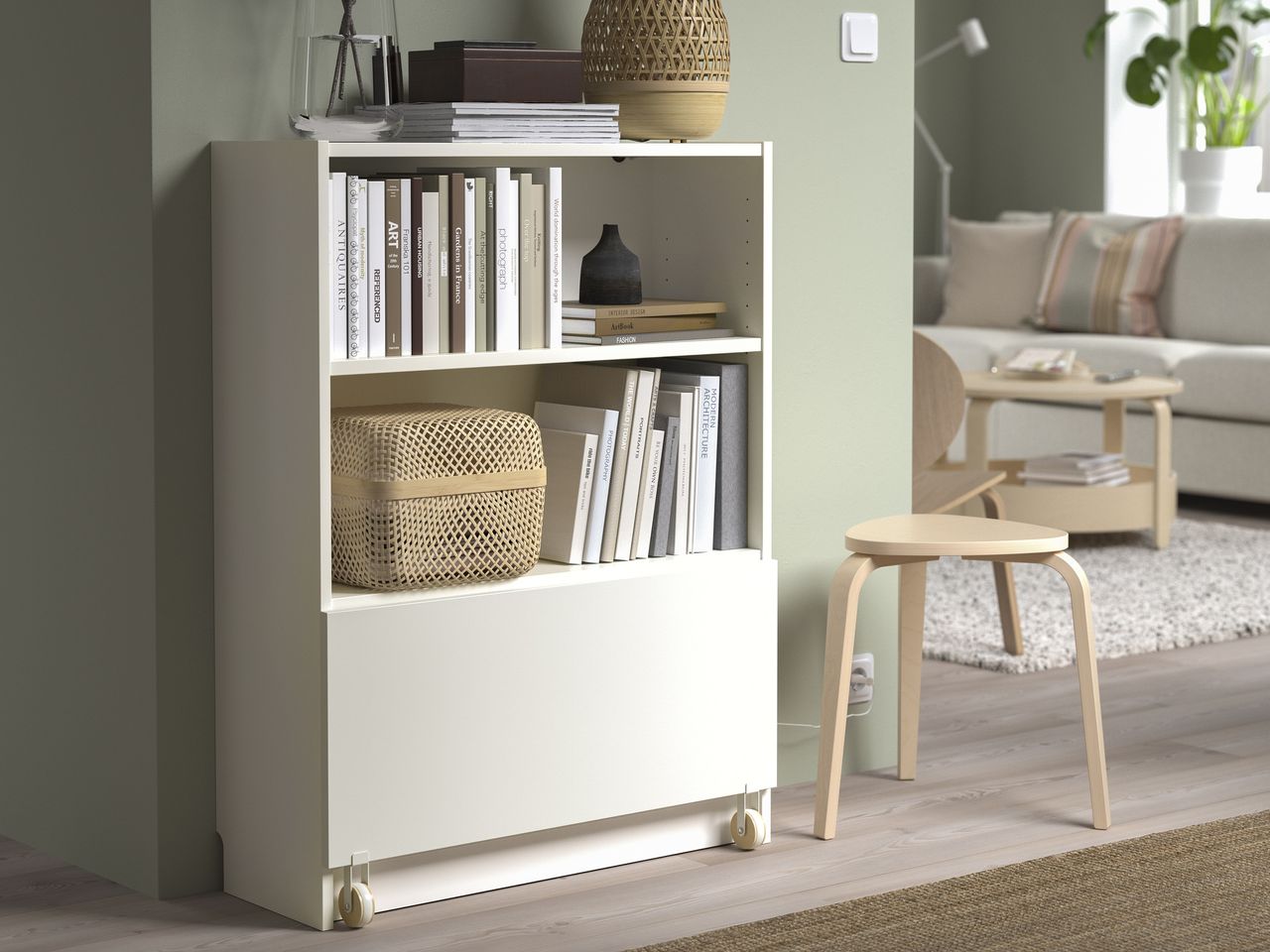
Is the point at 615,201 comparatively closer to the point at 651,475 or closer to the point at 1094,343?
the point at 651,475

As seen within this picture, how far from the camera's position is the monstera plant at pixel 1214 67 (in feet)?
24.1

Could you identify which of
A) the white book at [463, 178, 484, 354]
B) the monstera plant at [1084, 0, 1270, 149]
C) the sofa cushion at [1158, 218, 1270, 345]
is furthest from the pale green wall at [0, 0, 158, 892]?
the monstera plant at [1084, 0, 1270, 149]

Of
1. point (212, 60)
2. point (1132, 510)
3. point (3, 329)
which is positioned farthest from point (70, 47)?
point (1132, 510)

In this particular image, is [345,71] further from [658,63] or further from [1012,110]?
[1012,110]

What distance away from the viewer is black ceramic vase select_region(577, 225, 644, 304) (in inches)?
110

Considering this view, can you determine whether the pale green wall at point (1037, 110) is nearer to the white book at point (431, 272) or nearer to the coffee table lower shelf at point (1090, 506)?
the coffee table lower shelf at point (1090, 506)

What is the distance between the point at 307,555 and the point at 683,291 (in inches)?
32.9

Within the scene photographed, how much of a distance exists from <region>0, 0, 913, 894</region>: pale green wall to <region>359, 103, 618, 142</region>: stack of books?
0.21 m

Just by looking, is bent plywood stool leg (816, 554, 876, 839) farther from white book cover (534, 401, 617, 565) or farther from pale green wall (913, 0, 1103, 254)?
pale green wall (913, 0, 1103, 254)

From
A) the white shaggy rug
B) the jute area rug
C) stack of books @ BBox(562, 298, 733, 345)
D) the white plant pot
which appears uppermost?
the white plant pot

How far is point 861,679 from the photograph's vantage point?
3.30m

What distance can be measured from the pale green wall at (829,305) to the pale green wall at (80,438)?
38.9 inches

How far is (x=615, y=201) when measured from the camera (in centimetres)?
302

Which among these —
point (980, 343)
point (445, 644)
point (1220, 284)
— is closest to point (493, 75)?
point (445, 644)
